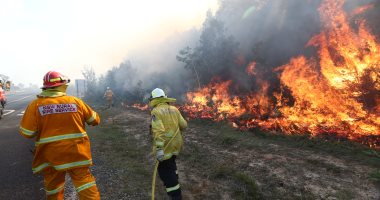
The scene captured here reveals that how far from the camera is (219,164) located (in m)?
7.49

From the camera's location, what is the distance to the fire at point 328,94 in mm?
9445

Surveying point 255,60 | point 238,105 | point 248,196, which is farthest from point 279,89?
point 248,196

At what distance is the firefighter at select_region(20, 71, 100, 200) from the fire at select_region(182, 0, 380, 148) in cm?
752

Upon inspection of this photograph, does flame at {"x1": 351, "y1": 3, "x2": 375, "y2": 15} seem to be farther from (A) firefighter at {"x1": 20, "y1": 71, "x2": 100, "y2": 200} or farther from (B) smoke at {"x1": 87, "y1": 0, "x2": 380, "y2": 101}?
(A) firefighter at {"x1": 20, "y1": 71, "x2": 100, "y2": 200}

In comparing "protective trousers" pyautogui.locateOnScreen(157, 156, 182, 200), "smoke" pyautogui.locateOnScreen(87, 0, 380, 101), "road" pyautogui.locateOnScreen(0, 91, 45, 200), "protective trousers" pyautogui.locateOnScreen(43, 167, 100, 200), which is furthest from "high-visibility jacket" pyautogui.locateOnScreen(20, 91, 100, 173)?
"smoke" pyautogui.locateOnScreen(87, 0, 380, 101)

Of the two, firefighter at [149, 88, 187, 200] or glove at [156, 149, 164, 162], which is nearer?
glove at [156, 149, 164, 162]

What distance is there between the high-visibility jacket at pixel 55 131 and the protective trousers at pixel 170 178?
1.39 m

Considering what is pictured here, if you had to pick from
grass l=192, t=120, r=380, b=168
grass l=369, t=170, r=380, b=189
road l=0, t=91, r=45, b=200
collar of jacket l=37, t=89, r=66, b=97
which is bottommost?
road l=0, t=91, r=45, b=200

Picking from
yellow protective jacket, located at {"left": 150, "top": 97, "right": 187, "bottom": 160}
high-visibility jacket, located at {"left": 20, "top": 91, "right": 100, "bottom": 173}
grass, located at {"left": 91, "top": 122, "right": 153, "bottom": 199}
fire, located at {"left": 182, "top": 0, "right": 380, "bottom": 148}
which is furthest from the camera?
fire, located at {"left": 182, "top": 0, "right": 380, "bottom": 148}

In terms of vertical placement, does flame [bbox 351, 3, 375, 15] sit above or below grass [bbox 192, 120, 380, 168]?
above

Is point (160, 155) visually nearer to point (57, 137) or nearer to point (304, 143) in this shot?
point (57, 137)

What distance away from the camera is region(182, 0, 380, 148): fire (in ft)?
31.0

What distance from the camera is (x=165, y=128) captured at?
5.05 meters

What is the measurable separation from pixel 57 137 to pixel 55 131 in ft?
0.30
